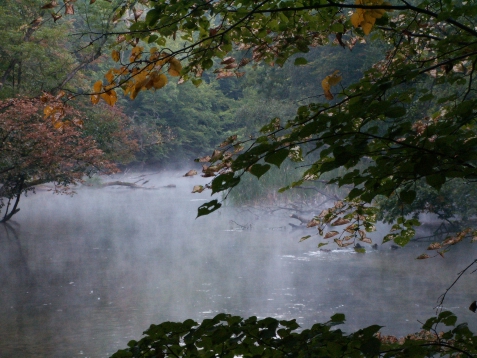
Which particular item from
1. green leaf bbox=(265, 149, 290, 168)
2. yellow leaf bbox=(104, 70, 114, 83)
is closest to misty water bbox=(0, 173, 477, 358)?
yellow leaf bbox=(104, 70, 114, 83)

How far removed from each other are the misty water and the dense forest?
0.82 metres

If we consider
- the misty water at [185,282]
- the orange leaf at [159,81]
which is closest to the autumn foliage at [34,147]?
the misty water at [185,282]

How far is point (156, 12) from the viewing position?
1751mm

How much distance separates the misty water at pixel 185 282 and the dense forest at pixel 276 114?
0.82 m

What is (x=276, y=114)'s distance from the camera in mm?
15430

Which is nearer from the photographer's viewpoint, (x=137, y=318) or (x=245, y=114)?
(x=137, y=318)

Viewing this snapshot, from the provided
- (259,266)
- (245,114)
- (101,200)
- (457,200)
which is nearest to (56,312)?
(259,266)

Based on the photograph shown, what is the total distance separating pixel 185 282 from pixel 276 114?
7.98 metres

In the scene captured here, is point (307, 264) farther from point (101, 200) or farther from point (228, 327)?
point (101, 200)

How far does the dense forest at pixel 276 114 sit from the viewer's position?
1532 millimetres

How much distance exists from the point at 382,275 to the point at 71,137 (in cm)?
664

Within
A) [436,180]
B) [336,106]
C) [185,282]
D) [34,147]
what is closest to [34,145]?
[34,147]

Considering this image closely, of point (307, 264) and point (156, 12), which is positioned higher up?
point (156, 12)

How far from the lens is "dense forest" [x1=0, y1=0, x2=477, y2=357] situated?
1.53 metres
